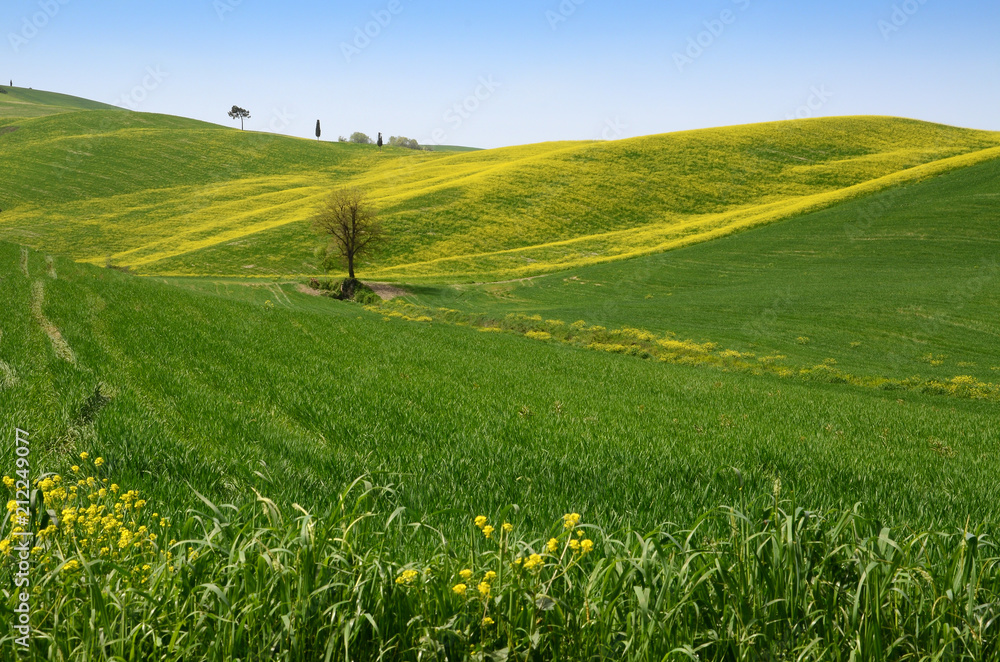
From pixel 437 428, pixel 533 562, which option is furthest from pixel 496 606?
pixel 437 428

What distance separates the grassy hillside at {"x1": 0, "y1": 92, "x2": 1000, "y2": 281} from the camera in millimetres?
66938

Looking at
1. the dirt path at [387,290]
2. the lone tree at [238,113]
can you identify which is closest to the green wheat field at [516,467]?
the dirt path at [387,290]

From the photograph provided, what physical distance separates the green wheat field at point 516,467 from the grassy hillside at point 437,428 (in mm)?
75

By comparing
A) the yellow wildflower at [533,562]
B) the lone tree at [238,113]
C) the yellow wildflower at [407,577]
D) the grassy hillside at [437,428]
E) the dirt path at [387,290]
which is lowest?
the dirt path at [387,290]

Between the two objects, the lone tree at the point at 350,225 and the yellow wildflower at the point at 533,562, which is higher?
the lone tree at the point at 350,225

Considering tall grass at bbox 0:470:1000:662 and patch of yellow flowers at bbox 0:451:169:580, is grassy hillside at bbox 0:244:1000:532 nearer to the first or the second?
patch of yellow flowers at bbox 0:451:169:580

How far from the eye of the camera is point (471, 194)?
272 feet

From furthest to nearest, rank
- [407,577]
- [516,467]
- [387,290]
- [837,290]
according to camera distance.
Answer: [387,290]
[837,290]
[516,467]
[407,577]

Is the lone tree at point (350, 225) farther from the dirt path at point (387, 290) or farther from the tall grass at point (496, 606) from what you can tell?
the tall grass at point (496, 606)

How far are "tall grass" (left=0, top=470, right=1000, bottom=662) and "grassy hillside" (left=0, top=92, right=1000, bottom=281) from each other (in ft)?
181

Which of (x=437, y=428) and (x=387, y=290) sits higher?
(x=437, y=428)

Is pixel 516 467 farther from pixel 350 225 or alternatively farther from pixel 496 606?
pixel 350 225

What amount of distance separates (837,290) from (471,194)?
50462 millimetres

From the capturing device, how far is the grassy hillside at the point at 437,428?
6426mm
